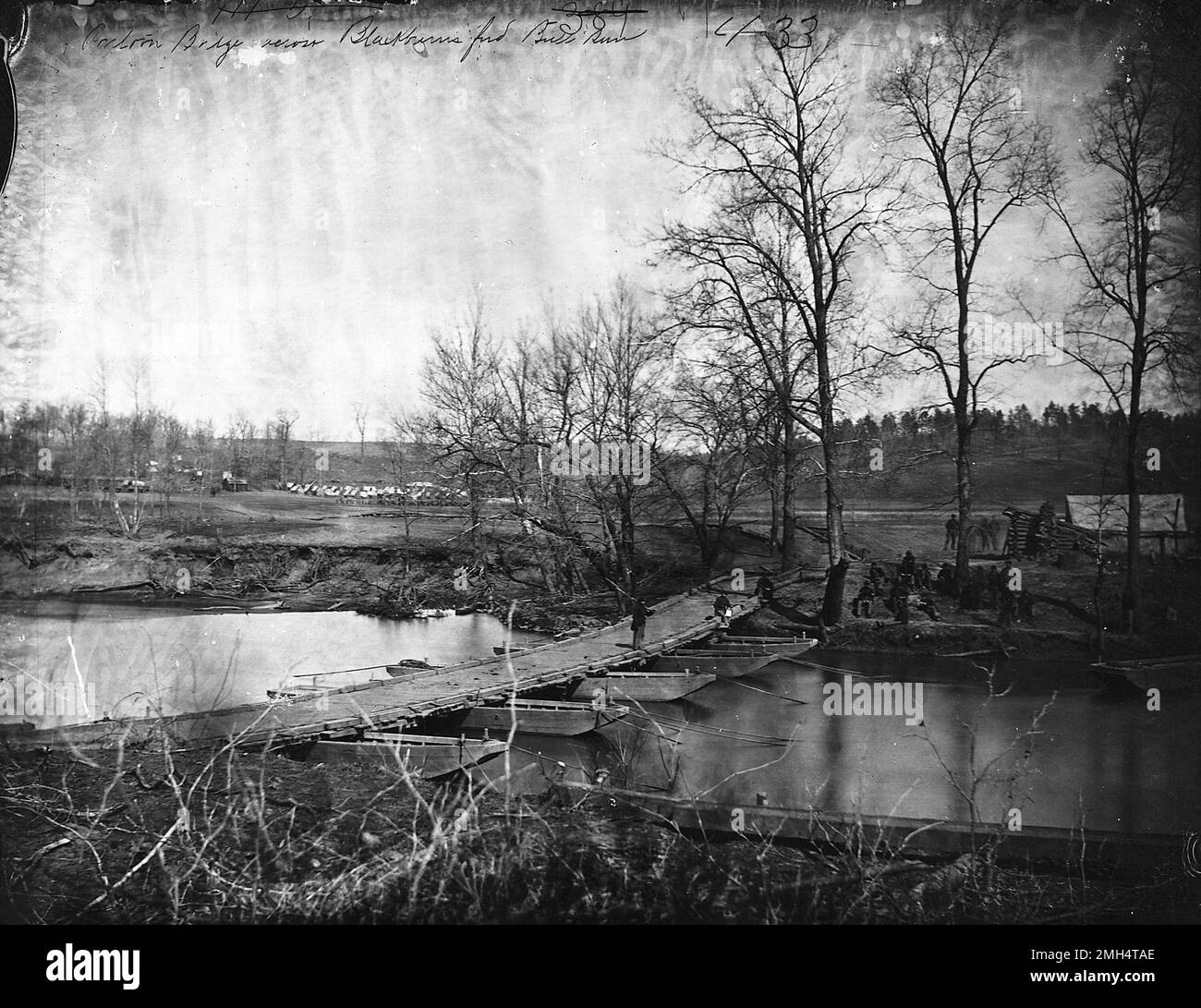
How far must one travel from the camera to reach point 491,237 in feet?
9.71

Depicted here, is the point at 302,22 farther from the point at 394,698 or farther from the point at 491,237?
the point at 394,698

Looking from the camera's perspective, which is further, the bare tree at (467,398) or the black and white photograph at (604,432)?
the bare tree at (467,398)

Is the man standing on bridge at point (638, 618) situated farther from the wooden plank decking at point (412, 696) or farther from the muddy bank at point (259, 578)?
the muddy bank at point (259, 578)

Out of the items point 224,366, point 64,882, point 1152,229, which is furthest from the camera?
point 224,366

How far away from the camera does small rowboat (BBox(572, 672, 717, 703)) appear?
2.87 metres

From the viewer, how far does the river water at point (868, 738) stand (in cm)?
274

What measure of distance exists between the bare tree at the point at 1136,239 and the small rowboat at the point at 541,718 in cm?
215

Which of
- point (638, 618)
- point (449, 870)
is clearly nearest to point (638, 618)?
point (638, 618)

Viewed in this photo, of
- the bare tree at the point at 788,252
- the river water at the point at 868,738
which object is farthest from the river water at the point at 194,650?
the bare tree at the point at 788,252

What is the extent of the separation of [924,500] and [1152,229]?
1.34 m

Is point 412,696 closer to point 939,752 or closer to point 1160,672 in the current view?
point 939,752
